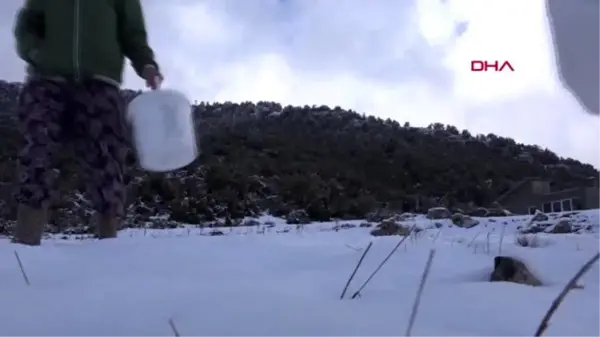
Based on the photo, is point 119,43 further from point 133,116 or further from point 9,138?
point 9,138

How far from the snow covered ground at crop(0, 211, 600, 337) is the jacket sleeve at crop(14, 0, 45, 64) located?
1.28 metres

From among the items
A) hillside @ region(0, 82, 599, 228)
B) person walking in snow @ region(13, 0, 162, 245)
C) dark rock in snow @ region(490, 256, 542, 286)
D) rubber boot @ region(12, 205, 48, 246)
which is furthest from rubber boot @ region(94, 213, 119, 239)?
hillside @ region(0, 82, 599, 228)

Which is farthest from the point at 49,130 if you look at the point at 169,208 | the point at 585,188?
the point at 585,188

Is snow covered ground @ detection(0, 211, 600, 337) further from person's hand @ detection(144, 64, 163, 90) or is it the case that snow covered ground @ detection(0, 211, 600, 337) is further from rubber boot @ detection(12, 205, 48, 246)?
person's hand @ detection(144, 64, 163, 90)

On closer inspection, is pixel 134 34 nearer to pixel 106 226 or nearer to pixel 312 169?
pixel 106 226

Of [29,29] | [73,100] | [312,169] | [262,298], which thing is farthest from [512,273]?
[312,169]

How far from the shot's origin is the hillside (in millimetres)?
13422

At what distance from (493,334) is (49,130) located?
2.28 m

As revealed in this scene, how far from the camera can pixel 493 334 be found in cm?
113

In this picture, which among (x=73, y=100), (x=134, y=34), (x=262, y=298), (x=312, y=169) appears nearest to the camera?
(x=262, y=298)

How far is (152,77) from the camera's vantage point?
3.06 m

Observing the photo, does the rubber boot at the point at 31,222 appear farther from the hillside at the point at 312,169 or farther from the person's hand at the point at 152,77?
the hillside at the point at 312,169

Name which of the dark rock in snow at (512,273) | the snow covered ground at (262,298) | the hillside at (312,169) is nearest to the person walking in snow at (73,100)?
the snow covered ground at (262,298)

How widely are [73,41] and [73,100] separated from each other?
265mm
